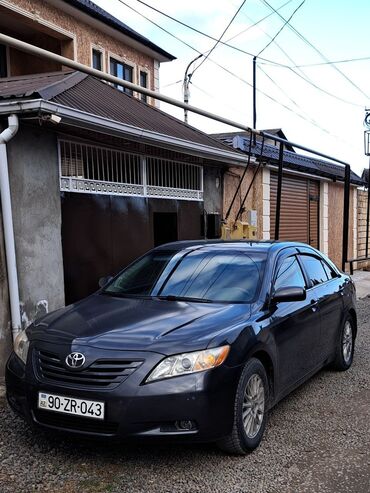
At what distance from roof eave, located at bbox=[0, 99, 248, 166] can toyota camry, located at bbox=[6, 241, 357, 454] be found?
2.08 metres

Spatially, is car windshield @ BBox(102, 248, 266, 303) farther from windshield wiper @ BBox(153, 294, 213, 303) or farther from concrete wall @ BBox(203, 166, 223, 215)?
concrete wall @ BBox(203, 166, 223, 215)

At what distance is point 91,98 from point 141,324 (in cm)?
443

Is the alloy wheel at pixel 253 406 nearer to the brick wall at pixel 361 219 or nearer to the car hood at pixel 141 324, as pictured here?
the car hood at pixel 141 324

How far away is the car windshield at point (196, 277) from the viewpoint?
4.41 metres

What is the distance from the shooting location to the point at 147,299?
14.6ft

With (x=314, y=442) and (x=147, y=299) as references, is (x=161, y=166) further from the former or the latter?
(x=314, y=442)

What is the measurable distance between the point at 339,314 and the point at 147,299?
2462 millimetres

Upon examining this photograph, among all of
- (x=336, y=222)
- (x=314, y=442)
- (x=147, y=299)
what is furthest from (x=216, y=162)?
(x=336, y=222)

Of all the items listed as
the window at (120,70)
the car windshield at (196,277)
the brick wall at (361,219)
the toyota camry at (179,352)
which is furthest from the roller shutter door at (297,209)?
the toyota camry at (179,352)

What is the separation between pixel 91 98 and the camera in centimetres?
722

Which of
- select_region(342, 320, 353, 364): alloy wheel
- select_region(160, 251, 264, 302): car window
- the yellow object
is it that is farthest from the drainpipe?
the yellow object

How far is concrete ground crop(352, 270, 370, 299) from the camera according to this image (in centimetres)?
1314

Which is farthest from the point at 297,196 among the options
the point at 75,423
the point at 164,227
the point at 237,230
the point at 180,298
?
the point at 75,423

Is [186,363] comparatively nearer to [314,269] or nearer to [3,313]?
[314,269]
